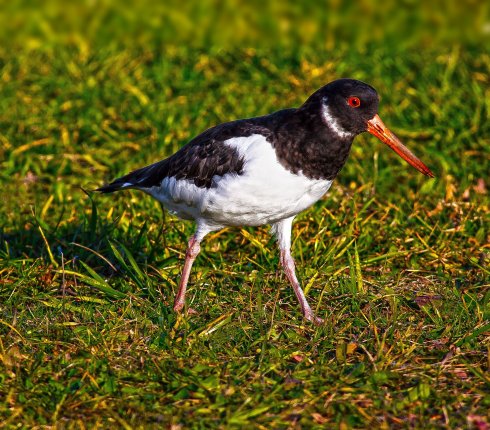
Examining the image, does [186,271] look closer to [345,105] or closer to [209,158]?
[209,158]

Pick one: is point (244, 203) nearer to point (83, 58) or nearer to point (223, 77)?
point (223, 77)

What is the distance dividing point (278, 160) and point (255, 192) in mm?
220

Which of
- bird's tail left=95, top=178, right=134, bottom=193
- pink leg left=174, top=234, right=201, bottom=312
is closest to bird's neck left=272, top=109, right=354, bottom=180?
pink leg left=174, top=234, right=201, bottom=312

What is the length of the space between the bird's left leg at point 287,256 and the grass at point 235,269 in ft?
0.37

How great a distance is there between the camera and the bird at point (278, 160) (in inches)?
215

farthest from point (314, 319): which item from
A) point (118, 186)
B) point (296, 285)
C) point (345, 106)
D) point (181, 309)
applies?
point (118, 186)

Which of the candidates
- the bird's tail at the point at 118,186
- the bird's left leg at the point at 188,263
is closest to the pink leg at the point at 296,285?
the bird's left leg at the point at 188,263

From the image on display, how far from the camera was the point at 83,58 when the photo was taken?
1076cm

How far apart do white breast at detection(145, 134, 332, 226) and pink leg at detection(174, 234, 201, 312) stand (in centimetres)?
27

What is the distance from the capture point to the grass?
A: 4.84 metres

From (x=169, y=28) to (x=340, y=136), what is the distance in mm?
6779

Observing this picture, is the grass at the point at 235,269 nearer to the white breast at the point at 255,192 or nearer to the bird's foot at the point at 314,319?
the bird's foot at the point at 314,319

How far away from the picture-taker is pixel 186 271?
603 centimetres

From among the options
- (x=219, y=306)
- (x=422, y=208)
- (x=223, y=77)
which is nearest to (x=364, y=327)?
(x=219, y=306)
